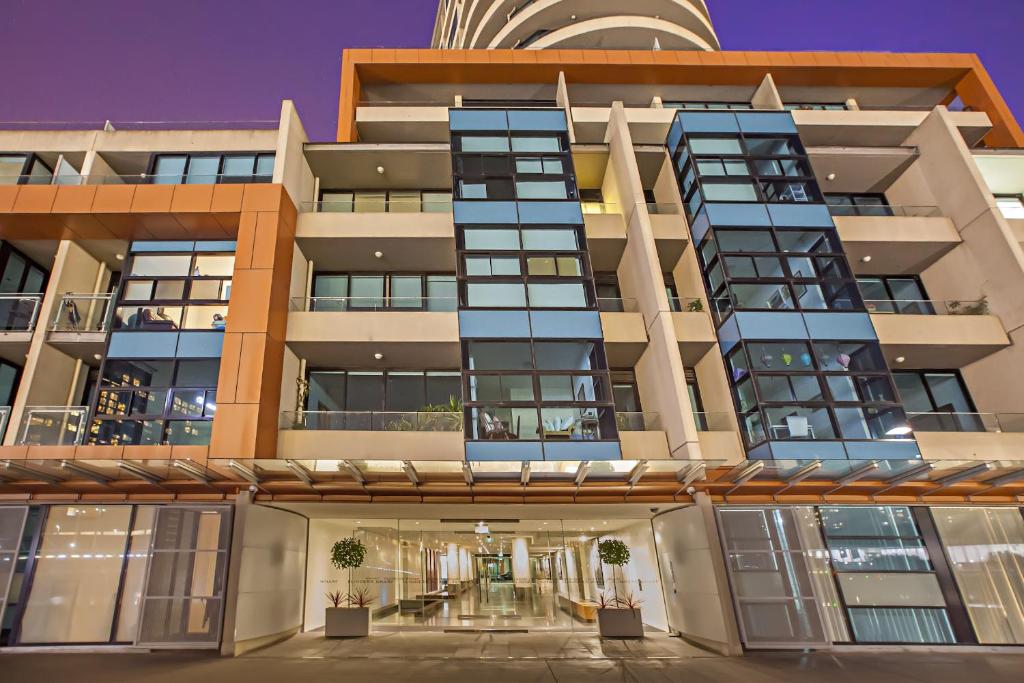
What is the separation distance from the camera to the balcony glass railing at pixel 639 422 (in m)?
15.8

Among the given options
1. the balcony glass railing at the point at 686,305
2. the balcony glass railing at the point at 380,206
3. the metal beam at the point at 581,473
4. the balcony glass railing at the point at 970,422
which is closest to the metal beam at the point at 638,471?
the metal beam at the point at 581,473

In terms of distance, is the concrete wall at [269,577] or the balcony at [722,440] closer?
the concrete wall at [269,577]

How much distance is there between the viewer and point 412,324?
53.6ft

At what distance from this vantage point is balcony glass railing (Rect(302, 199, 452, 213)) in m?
18.1

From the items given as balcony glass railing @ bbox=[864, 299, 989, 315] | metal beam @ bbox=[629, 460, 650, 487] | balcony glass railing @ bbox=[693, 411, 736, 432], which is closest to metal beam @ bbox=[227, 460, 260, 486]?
metal beam @ bbox=[629, 460, 650, 487]

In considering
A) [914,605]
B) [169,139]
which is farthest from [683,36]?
[914,605]

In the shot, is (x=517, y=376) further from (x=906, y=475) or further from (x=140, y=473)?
(x=906, y=475)

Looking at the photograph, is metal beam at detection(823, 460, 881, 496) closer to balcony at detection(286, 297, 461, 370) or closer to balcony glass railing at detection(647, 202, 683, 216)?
balcony glass railing at detection(647, 202, 683, 216)

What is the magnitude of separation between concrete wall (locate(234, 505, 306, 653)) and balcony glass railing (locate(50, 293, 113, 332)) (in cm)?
846

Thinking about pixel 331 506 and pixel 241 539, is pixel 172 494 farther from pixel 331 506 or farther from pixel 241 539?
pixel 331 506

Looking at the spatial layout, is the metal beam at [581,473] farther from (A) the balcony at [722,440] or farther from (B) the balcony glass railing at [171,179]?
(B) the balcony glass railing at [171,179]

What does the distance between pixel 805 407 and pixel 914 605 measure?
5.45 meters

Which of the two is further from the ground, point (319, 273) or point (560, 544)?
point (319, 273)

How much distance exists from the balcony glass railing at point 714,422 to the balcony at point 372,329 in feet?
26.2
